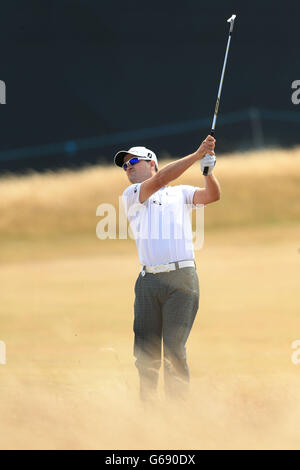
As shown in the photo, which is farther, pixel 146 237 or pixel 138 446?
pixel 146 237

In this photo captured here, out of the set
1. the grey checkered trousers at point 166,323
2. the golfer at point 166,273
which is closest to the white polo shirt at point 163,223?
the golfer at point 166,273

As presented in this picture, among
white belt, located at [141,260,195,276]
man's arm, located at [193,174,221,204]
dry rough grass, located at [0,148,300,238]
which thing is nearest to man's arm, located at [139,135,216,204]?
man's arm, located at [193,174,221,204]

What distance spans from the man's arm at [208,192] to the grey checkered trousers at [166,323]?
17.8 inches

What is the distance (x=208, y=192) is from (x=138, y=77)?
2003cm

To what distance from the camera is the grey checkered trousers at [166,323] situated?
574cm

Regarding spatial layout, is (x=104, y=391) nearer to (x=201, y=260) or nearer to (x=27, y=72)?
(x=201, y=260)

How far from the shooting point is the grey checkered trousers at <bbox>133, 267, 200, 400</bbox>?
574 centimetres

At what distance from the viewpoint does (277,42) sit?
2581 centimetres

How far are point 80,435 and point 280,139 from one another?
20.6m

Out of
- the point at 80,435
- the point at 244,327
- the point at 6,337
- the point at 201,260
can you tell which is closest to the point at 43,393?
the point at 80,435

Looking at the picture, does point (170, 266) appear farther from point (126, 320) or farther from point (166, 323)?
point (126, 320)

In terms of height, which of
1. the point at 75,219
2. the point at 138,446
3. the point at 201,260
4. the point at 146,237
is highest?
the point at 75,219

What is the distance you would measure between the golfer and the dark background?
18364 millimetres

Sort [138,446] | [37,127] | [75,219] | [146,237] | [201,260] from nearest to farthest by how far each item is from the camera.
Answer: [138,446], [146,237], [201,260], [75,219], [37,127]
